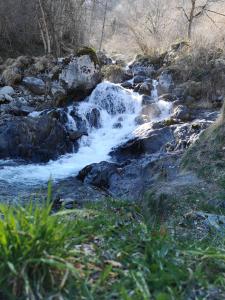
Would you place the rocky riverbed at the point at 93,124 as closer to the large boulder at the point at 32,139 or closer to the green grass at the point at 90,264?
the large boulder at the point at 32,139

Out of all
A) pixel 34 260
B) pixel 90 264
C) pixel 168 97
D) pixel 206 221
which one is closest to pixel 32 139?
pixel 168 97

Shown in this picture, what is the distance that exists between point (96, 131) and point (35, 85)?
4.20m

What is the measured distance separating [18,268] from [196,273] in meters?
0.96

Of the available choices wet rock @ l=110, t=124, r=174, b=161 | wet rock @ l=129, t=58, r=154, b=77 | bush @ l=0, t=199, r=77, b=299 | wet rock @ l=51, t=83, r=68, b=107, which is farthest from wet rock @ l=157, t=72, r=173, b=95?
bush @ l=0, t=199, r=77, b=299

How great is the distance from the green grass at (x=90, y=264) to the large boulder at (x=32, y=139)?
1063cm

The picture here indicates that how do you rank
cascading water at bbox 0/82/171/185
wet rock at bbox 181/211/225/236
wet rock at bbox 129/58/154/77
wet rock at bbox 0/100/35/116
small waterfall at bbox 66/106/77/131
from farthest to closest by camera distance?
wet rock at bbox 129/58/154/77, wet rock at bbox 0/100/35/116, small waterfall at bbox 66/106/77/131, cascading water at bbox 0/82/171/185, wet rock at bbox 181/211/225/236

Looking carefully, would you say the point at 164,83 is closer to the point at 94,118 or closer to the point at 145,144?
the point at 94,118

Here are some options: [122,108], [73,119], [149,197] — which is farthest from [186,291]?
[122,108]

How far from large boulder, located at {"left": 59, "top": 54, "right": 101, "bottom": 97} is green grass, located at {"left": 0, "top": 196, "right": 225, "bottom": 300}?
15.6m

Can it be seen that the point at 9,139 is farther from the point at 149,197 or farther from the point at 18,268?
the point at 18,268

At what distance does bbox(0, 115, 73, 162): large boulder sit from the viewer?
13.2 metres

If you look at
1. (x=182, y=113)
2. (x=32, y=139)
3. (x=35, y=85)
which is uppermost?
(x=35, y=85)

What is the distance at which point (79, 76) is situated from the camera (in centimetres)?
1816

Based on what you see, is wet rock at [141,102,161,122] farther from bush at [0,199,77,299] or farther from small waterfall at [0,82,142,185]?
bush at [0,199,77,299]
